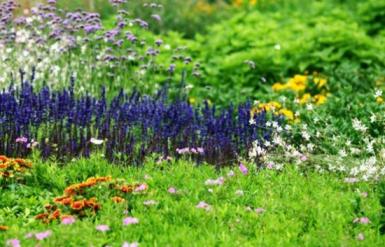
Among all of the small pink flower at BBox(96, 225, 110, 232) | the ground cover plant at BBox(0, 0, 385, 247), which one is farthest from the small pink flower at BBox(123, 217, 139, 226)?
the small pink flower at BBox(96, 225, 110, 232)

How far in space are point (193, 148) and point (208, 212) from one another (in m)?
1.36

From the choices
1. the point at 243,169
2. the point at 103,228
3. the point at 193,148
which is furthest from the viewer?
the point at 193,148

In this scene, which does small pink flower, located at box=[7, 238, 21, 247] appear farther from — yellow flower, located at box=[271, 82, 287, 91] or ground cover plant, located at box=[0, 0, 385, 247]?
yellow flower, located at box=[271, 82, 287, 91]

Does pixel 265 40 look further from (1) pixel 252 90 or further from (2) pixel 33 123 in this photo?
(2) pixel 33 123

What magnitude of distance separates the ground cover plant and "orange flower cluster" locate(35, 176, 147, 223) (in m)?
0.01

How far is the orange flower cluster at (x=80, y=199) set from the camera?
5324mm

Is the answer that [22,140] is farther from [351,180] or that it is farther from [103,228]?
[351,180]

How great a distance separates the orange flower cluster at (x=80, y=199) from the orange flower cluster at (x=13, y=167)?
0.49m

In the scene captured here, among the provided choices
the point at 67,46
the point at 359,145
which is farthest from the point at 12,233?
the point at 67,46

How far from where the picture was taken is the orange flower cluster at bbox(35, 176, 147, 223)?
17.5 feet

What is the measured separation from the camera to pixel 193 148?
6703mm

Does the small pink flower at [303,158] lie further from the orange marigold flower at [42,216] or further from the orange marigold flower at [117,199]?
the orange marigold flower at [42,216]

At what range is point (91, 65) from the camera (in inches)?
361

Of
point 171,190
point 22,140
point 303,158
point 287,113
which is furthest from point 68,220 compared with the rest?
point 287,113
